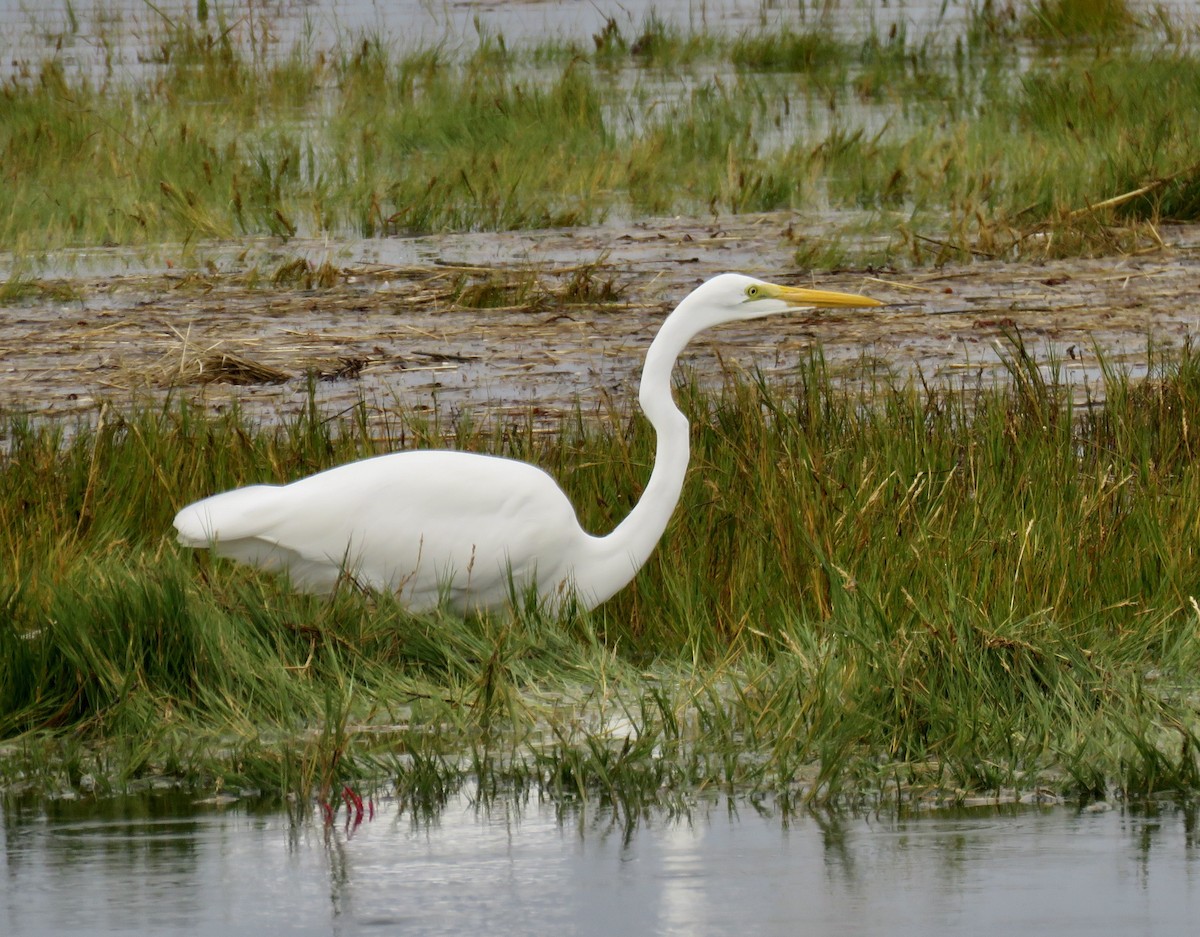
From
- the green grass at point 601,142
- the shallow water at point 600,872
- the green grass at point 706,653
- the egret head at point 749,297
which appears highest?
the green grass at point 601,142

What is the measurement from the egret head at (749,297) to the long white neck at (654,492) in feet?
0.24

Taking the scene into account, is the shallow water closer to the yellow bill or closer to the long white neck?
the long white neck

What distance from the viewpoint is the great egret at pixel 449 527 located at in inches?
204

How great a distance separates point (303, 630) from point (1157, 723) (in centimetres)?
190

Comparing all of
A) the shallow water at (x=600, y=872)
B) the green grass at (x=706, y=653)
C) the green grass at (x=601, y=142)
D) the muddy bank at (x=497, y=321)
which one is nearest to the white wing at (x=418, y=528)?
the green grass at (x=706, y=653)

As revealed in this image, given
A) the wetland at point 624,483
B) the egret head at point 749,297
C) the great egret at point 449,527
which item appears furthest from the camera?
the egret head at point 749,297

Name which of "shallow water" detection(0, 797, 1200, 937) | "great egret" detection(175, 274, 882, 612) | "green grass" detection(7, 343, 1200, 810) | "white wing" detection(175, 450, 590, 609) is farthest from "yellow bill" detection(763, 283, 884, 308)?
"shallow water" detection(0, 797, 1200, 937)

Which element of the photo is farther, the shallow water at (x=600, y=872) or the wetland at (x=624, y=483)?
the wetland at (x=624, y=483)

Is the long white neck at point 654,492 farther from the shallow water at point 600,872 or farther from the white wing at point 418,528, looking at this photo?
the shallow water at point 600,872

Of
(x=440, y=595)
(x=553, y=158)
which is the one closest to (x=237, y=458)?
(x=440, y=595)

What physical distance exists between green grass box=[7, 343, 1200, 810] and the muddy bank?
1907mm

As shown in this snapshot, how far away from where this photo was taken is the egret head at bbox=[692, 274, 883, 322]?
5.44 meters

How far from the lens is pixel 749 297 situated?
5523mm

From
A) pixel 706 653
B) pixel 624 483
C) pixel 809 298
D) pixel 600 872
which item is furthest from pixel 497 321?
pixel 600 872
